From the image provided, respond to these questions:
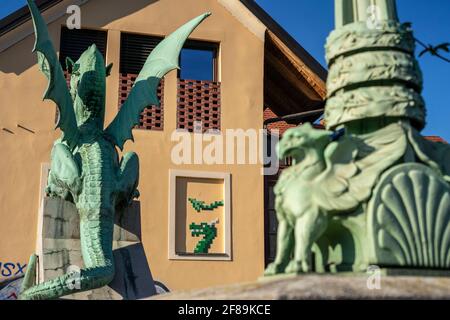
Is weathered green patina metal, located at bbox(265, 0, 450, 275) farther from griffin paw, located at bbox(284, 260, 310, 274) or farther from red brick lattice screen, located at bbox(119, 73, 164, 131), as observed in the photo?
red brick lattice screen, located at bbox(119, 73, 164, 131)

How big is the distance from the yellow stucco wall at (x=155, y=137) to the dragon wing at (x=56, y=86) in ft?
24.3

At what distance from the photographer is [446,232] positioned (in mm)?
3775

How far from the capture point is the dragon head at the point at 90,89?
8.60m

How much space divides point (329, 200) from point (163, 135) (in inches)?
522

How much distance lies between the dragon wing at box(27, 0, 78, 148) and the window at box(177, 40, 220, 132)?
846cm

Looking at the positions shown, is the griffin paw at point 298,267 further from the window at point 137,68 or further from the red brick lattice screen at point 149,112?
the red brick lattice screen at point 149,112

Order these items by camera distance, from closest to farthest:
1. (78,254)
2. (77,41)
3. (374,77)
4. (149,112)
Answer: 1. (374,77)
2. (78,254)
3. (149,112)
4. (77,41)

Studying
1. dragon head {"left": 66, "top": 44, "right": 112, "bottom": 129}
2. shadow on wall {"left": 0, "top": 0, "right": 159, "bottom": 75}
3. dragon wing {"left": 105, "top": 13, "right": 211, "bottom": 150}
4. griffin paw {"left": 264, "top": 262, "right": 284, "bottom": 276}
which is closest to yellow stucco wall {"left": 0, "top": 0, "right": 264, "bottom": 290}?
shadow on wall {"left": 0, "top": 0, "right": 159, "bottom": 75}

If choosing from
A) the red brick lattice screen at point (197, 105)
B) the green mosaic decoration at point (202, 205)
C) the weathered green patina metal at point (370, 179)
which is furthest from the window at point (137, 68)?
the weathered green patina metal at point (370, 179)

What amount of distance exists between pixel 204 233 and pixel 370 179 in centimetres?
1279

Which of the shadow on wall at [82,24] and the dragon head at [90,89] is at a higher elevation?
the shadow on wall at [82,24]

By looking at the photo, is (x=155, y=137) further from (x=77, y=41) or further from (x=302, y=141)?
(x=302, y=141)

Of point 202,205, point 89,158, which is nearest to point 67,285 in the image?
point 89,158

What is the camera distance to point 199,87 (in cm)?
1727
